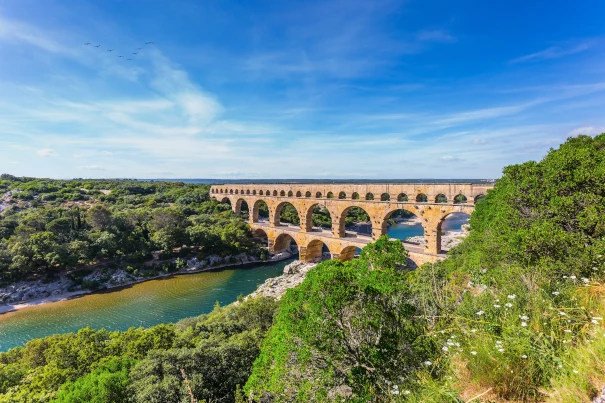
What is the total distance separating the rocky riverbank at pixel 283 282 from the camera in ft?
60.5

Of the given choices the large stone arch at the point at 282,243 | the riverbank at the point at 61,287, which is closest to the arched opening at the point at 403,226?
the large stone arch at the point at 282,243

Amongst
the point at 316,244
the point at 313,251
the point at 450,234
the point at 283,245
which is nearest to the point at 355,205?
the point at 316,244

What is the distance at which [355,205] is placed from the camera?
74.4 ft

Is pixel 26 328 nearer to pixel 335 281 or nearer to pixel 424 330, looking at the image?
pixel 335 281

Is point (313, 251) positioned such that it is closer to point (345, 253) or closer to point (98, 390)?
point (345, 253)

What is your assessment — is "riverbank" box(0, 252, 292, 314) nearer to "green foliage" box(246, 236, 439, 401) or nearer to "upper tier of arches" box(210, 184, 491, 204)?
"upper tier of arches" box(210, 184, 491, 204)

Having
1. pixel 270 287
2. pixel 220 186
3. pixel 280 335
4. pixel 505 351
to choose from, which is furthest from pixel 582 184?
pixel 220 186

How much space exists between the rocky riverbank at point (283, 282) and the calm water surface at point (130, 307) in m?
1.76

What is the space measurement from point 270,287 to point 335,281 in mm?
15839

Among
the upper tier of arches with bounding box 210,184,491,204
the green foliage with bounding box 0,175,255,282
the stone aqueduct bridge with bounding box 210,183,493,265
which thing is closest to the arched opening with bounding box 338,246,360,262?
the stone aqueduct bridge with bounding box 210,183,493,265

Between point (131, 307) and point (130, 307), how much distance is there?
2.8 inches

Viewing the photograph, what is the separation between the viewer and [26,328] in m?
15.7

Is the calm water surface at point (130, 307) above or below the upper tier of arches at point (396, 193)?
below

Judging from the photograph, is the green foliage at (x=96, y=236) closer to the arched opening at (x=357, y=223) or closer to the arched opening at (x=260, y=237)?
the arched opening at (x=260, y=237)
